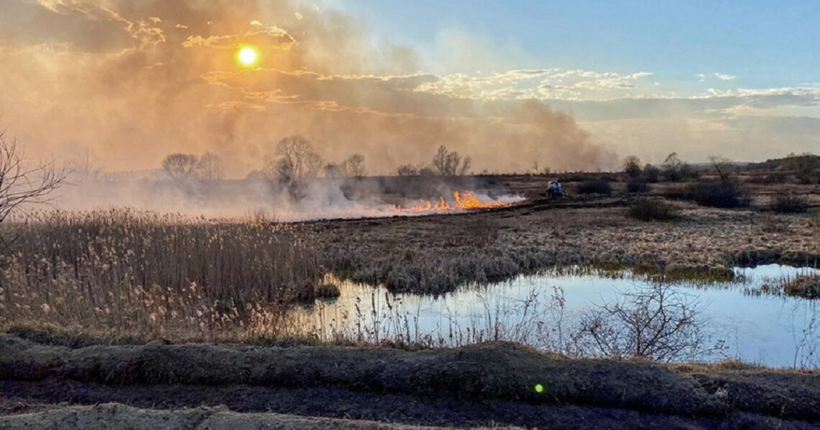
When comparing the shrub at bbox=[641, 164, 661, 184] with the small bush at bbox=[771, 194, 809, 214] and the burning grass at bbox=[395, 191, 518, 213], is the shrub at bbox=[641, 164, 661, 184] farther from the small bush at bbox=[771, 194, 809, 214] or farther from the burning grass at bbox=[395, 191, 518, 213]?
the small bush at bbox=[771, 194, 809, 214]

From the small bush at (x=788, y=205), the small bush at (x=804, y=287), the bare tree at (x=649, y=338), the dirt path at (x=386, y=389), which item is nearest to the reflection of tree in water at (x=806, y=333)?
the small bush at (x=804, y=287)

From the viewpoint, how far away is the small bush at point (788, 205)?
115ft

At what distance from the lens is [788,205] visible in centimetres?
3519

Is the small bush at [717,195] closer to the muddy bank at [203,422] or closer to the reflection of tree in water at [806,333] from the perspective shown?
the reflection of tree in water at [806,333]

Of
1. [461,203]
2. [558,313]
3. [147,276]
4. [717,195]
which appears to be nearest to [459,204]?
[461,203]

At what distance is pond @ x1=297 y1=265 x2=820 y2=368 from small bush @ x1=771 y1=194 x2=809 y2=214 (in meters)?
20.3

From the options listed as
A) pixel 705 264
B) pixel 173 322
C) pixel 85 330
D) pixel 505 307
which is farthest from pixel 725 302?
pixel 85 330

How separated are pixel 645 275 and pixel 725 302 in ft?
10.9

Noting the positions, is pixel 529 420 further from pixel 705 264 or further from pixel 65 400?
pixel 705 264

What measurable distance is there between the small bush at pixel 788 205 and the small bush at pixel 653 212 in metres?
7.77

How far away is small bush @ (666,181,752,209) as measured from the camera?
39.9m

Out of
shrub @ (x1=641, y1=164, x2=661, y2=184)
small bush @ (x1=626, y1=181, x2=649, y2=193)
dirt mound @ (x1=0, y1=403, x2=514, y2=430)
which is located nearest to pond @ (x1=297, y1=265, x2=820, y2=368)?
dirt mound @ (x1=0, y1=403, x2=514, y2=430)

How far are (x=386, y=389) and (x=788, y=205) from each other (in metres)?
38.5

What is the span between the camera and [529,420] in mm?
5582
